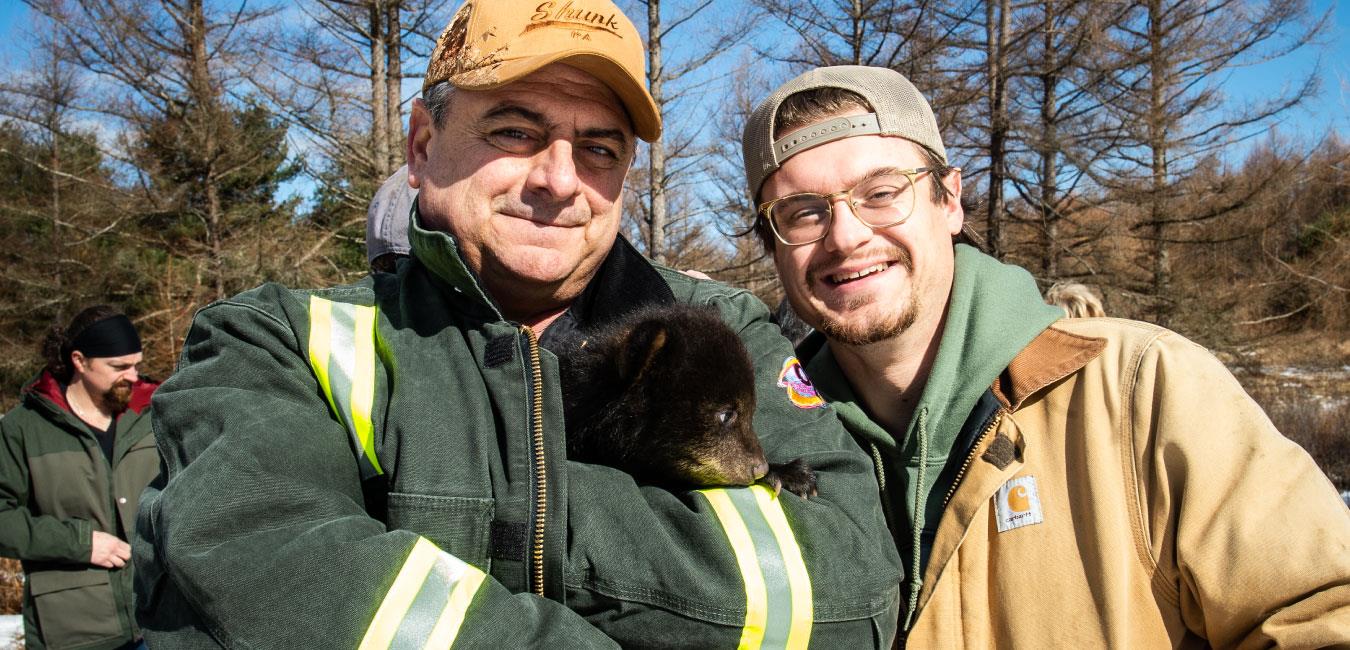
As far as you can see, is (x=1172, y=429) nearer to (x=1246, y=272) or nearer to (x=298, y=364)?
(x=298, y=364)

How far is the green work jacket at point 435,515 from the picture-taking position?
4.73 feet

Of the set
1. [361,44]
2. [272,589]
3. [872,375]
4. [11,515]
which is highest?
[361,44]

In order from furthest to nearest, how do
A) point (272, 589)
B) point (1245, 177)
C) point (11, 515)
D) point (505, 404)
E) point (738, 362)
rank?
point (1245, 177) → point (11, 515) → point (738, 362) → point (505, 404) → point (272, 589)

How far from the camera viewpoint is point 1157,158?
1543cm

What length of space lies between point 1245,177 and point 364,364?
19.5m

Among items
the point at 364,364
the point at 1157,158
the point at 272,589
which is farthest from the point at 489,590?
the point at 1157,158

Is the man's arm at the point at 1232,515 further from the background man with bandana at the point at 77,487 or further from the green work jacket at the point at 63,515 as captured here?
the green work jacket at the point at 63,515

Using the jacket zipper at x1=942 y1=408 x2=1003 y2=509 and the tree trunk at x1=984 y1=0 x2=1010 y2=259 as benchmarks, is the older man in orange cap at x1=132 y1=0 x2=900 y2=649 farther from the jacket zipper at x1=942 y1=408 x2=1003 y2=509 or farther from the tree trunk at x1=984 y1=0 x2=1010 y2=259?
the tree trunk at x1=984 y1=0 x2=1010 y2=259

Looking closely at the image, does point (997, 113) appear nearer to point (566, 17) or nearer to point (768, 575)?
point (566, 17)

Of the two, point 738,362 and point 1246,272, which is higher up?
point 1246,272

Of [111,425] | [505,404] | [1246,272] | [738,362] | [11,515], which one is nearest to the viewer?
[505,404]

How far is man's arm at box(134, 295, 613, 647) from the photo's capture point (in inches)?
55.7

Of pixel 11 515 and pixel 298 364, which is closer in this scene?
pixel 298 364

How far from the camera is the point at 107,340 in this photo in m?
6.41
